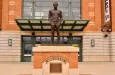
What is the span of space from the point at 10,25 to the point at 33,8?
3483mm

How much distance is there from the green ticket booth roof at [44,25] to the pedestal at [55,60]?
12452 mm

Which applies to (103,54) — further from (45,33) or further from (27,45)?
(27,45)

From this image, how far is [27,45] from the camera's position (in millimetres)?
31203

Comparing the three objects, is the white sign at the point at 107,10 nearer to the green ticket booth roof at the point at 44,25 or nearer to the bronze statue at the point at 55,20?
the green ticket booth roof at the point at 44,25

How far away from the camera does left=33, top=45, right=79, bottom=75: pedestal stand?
15.7 metres

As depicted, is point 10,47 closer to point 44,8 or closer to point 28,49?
point 28,49

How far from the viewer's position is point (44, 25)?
29.3m

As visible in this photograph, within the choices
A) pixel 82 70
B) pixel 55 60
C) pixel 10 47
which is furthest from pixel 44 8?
pixel 55 60

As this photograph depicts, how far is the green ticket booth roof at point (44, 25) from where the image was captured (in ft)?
92.9

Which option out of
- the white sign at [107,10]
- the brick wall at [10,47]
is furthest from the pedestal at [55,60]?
the white sign at [107,10]

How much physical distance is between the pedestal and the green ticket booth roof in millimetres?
12452

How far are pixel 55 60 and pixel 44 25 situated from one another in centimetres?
1391

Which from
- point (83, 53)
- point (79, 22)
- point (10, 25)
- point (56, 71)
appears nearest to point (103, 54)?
point (83, 53)

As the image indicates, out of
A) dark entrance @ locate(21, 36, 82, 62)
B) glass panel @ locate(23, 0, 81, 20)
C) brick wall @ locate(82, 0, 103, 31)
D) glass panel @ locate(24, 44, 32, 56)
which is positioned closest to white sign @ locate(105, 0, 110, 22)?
brick wall @ locate(82, 0, 103, 31)
